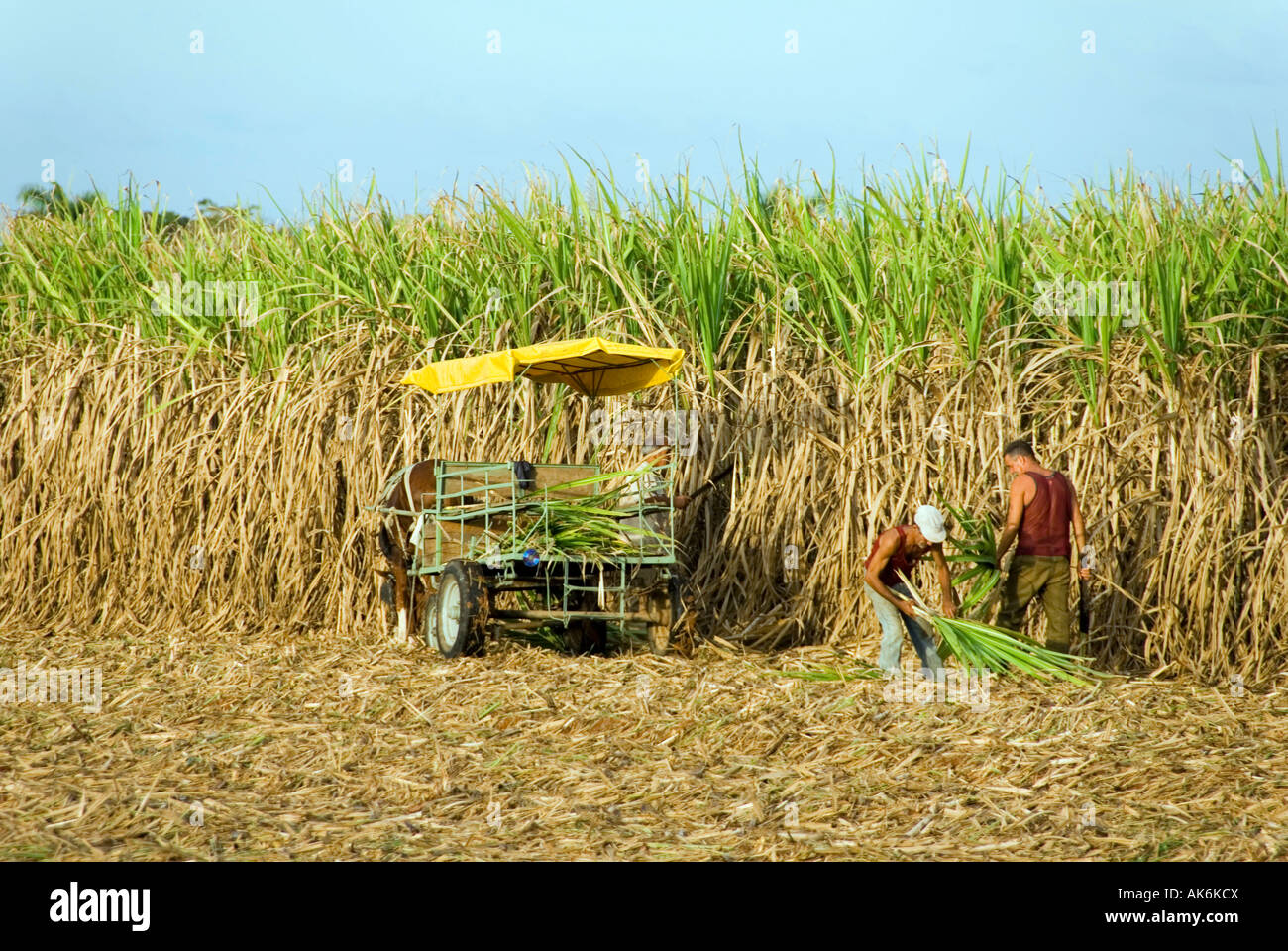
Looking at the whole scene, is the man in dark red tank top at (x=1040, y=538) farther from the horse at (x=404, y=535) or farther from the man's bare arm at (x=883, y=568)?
the horse at (x=404, y=535)

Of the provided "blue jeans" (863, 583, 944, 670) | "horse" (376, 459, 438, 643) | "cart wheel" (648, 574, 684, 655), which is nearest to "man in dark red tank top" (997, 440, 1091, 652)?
"blue jeans" (863, 583, 944, 670)

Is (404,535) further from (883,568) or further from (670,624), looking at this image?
(883,568)

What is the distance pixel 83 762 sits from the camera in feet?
20.1

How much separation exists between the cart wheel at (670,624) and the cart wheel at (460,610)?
1.15 metres

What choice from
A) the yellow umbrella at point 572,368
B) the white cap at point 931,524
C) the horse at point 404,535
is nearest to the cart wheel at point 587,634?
the horse at point 404,535

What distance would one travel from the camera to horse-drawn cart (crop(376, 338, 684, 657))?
8188 millimetres

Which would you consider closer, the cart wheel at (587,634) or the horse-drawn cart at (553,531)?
the horse-drawn cart at (553,531)

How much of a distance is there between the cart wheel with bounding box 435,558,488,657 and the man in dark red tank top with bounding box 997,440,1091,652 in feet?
10.9

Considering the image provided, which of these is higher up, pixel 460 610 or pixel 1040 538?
pixel 1040 538

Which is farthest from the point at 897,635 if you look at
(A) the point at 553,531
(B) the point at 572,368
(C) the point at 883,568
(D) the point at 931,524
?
(B) the point at 572,368

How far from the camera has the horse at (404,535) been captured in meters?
9.05

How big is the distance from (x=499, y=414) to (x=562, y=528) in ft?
6.34

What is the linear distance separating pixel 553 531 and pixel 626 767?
2.70 meters

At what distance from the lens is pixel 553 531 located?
840 cm
